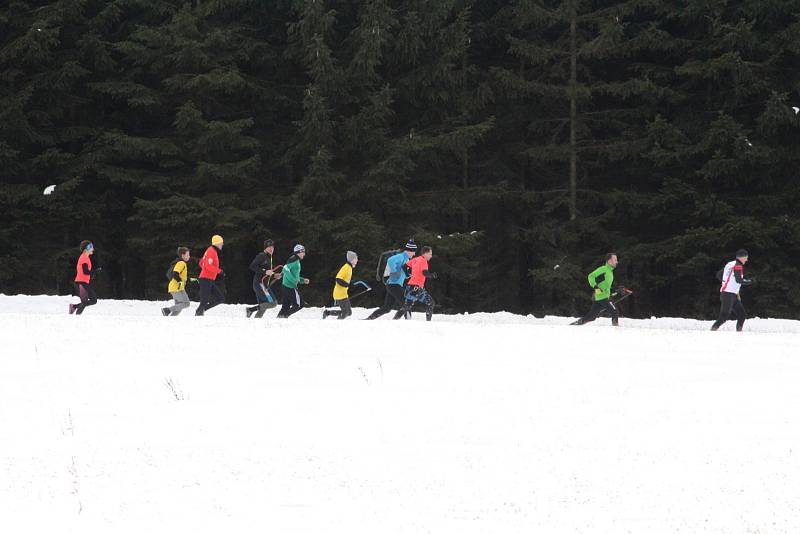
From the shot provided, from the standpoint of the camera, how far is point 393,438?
7.65 meters

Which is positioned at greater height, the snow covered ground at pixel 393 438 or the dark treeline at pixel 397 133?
the dark treeline at pixel 397 133

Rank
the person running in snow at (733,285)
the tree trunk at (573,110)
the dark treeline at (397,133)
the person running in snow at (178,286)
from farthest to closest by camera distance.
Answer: the tree trunk at (573,110) → the dark treeline at (397,133) → the person running in snow at (178,286) → the person running in snow at (733,285)

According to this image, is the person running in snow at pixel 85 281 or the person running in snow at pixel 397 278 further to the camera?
the person running in snow at pixel 85 281

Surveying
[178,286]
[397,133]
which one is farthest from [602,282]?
[397,133]

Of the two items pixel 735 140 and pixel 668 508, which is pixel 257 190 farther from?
pixel 668 508

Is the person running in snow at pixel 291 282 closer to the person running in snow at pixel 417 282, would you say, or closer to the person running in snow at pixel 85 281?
the person running in snow at pixel 417 282

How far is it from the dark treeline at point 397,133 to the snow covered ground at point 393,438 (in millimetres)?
17705

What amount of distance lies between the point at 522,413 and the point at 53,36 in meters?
27.6

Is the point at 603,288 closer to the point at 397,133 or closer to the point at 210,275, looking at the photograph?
the point at 210,275

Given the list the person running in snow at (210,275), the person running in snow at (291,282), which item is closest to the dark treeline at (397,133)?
the person running in snow at (210,275)

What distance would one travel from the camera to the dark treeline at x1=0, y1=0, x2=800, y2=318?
30062 millimetres

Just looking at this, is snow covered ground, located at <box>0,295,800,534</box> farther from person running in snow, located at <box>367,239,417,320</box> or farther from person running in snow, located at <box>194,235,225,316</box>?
person running in snow, located at <box>194,235,225,316</box>

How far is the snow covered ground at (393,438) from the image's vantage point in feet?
19.3

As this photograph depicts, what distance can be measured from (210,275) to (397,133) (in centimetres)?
1518
